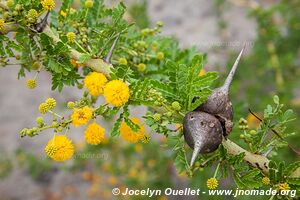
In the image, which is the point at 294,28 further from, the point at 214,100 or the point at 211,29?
the point at 214,100

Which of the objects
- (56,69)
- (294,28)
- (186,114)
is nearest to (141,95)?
(186,114)

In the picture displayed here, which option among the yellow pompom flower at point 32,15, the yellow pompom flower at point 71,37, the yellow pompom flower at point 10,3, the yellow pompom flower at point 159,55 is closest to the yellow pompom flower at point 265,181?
the yellow pompom flower at point 159,55

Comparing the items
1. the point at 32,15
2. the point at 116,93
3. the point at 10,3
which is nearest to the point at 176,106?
the point at 116,93

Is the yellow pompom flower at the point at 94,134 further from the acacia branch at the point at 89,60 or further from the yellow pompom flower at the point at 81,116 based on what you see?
the acacia branch at the point at 89,60

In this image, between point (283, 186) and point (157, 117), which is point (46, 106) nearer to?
point (157, 117)

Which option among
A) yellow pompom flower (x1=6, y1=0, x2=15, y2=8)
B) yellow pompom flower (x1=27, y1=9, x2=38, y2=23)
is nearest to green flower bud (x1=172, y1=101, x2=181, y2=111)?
yellow pompom flower (x1=27, y1=9, x2=38, y2=23)

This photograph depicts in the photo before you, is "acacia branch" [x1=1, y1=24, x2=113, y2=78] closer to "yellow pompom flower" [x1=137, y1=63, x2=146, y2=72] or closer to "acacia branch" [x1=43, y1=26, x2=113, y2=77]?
"acacia branch" [x1=43, y1=26, x2=113, y2=77]

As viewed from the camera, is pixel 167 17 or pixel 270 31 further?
pixel 167 17
